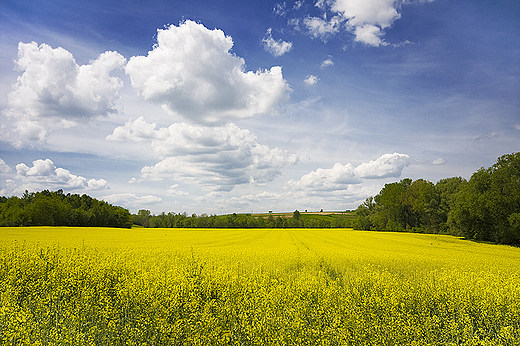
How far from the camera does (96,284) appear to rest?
9.45 meters

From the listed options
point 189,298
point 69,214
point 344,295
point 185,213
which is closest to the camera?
point 189,298

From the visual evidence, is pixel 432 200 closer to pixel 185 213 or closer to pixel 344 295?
pixel 344 295

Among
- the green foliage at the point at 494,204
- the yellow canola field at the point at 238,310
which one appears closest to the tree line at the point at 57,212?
the yellow canola field at the point at 238,310

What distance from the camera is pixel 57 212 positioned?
6600cm

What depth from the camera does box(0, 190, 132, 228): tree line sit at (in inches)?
2379

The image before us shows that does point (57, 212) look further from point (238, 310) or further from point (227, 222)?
point (238, 310)

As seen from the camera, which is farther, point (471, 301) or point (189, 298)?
point (471, 301)

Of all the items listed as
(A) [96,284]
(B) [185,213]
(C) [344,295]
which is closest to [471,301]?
(C) [344,295]

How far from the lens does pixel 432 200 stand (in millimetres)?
64562

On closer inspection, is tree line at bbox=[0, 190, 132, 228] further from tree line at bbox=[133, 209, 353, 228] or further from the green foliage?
the green foliage

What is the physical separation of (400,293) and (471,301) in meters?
2.86

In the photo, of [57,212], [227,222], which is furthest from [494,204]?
[57,212]

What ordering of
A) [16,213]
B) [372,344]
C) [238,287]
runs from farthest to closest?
[16,213], [238,287], [372,344]

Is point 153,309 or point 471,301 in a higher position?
point 153,309
